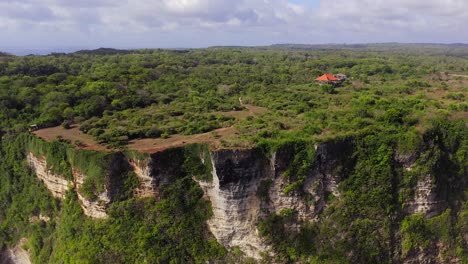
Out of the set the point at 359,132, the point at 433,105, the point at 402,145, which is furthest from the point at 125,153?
the point at 433,105

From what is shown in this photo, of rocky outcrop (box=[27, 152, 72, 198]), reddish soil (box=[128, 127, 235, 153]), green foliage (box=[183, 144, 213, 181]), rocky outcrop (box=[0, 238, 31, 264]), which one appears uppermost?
reddish soil (box=[128, 127, 235, 153])

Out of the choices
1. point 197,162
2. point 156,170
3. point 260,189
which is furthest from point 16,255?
point 260,189

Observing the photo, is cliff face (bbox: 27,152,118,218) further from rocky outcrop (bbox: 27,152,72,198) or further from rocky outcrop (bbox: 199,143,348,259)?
rocky outcrop (bbox: 199,143,348,259)

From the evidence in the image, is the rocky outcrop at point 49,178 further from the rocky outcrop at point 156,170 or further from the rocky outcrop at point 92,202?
the rocky outcrop at point 156,170

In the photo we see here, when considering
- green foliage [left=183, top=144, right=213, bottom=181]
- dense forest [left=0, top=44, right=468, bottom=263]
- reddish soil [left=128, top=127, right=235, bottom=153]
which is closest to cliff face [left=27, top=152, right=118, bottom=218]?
dense forest [left=0, top=44, right=468, bottom=263]

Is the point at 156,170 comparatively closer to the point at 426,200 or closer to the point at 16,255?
the point at 16,255

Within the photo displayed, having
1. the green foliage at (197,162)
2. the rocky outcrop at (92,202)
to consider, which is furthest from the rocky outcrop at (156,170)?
the rocky outcrop at (92,202)
